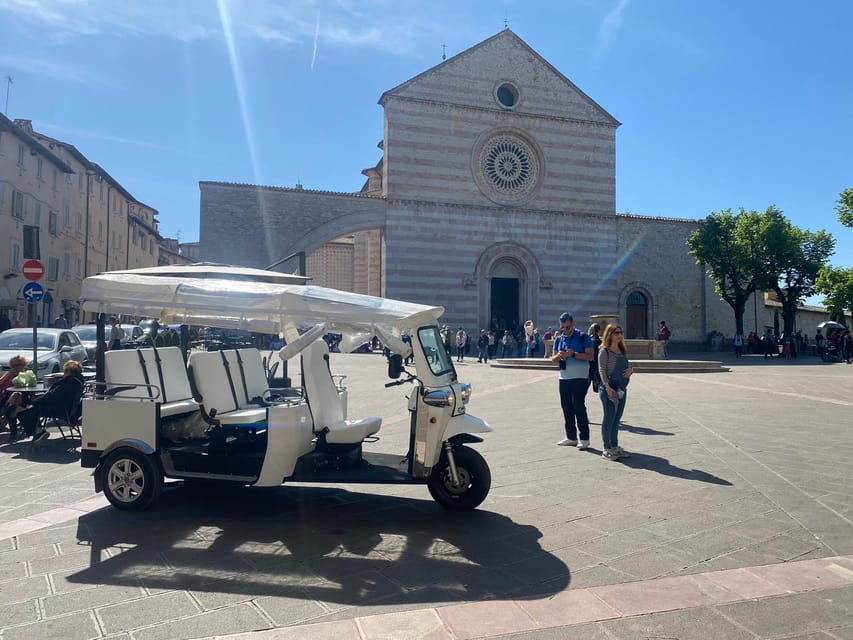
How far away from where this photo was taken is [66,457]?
7.64 metres

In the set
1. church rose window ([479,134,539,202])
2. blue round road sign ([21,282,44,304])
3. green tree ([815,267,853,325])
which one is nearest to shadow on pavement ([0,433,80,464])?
blue round road sign ([21,282,44,304])

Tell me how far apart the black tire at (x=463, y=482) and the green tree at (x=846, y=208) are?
104ft

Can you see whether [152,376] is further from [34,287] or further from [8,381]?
[34,287]

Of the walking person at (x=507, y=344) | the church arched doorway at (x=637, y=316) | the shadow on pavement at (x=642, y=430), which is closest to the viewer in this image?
the shadow on pavement at (x=642, y=430)

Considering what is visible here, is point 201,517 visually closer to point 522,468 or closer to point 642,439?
point 522,468

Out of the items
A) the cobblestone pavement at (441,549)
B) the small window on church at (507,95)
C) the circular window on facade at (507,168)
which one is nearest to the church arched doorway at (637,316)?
the circular window on facade at (507,168)

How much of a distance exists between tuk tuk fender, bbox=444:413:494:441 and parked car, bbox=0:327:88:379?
10613 mm

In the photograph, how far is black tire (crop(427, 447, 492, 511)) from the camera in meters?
5.20

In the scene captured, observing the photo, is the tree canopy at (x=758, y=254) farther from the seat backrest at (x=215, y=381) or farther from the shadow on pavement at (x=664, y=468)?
the seat backrest at (x=215, y=381)

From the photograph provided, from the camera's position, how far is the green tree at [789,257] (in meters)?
31.8

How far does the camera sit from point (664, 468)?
6883mm

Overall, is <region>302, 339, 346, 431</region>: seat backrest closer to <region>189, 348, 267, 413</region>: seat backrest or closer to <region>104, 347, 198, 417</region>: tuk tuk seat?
<region>189, 348, 267, 413</region>: seat backrest

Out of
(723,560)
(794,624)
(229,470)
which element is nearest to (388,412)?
(229,470)

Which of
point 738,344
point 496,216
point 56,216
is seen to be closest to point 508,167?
point 496,216
